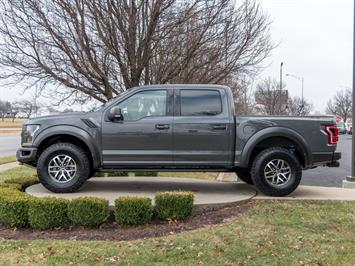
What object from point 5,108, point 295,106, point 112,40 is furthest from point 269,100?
point 5,108

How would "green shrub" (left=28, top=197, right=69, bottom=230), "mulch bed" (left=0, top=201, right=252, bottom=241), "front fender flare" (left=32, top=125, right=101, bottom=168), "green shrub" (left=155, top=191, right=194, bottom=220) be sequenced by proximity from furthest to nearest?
1. "front fender flare" (left=32, top=125, right=101, bottom=168)
2. "green shrub" (left=155, top=191, right=194, bottom=220)
3. "green shrub" (left=28, top=197, right=69, bottom=230)
4. "mulch bed" (left=0, top=201, right=252, bottom=241)

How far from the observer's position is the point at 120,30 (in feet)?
39.0

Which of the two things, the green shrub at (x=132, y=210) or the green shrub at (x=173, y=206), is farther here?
the green shrub at (x=173, y=206)

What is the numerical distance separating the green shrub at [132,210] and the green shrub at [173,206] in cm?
16

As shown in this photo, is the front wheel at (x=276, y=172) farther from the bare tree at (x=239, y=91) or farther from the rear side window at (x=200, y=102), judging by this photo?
the bare tree at (x=239, y=91)

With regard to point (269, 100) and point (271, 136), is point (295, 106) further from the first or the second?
point (271, 136)

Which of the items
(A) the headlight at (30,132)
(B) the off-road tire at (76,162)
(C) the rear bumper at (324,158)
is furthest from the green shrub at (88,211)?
(C) the rear bumper at (324,158)

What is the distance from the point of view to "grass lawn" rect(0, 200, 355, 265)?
212 inches

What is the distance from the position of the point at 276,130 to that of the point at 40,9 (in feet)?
22.5

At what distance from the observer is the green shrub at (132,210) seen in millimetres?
6625

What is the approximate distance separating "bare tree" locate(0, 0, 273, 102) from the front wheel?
16.7 feet

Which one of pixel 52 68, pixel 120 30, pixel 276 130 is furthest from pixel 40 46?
pixel 276 130

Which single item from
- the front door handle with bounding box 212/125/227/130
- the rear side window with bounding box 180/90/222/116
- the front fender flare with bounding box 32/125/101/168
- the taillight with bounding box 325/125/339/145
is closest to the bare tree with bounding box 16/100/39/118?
the front fender flare with bounding box 32/125/101/168

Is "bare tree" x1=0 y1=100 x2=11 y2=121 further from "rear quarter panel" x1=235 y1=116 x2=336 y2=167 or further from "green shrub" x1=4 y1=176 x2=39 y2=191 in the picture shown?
"rear quarter panel" x1=235 y1=116 x2=336 y2=167
